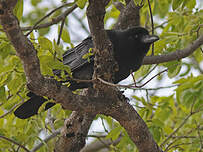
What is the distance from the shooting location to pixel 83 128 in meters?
3.82

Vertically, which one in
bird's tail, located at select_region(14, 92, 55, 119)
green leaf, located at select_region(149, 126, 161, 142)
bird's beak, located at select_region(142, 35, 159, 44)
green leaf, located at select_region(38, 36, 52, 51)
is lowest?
green leaf, located at select_region(149, 126, 161, 142)

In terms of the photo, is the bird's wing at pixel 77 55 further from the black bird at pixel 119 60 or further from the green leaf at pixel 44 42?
the green leaf at pixel 44 42

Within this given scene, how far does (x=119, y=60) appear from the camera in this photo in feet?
12.1

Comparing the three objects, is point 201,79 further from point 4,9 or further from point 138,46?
point 4,9

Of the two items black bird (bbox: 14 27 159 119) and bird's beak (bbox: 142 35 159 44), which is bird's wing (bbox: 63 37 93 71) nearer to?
black bird (bbox: 14 27 159 119)

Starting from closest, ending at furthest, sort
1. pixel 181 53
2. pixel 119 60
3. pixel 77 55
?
pixel 181 53 < pixel 119 60 < pixel 77 55

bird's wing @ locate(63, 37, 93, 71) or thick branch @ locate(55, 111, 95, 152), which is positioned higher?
bird's wing @ locate(63, 37, 93, 71)

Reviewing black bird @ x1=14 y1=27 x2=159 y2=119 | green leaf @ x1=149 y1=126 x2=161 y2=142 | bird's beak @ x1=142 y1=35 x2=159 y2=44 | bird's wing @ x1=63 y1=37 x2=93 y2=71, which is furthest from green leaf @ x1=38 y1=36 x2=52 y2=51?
green leaf @ x1=149 y1=126 x2=161 y2=142

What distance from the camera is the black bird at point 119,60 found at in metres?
3.73

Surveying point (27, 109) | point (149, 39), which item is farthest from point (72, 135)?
point (149, 39)

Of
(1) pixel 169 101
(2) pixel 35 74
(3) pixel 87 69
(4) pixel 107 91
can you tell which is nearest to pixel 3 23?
(2) pixel 35 74

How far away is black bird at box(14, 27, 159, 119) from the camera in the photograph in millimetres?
3732

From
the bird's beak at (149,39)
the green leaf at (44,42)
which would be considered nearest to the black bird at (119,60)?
the bird's beak at (149,39)

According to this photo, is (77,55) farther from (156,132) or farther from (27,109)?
(156,132)
